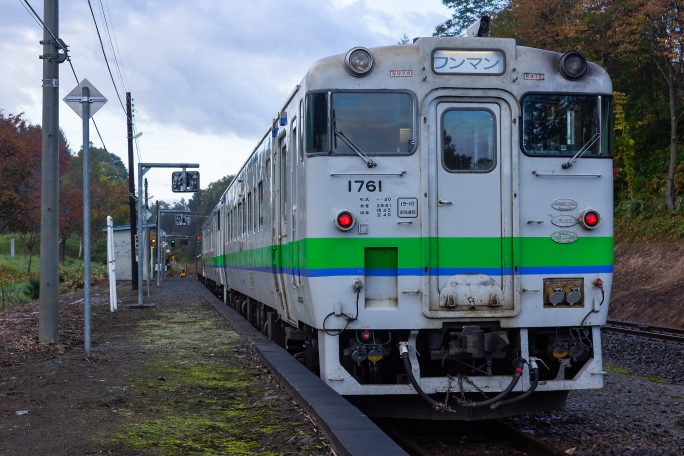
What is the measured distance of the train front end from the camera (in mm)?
7363

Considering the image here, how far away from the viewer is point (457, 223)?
7469 millimetres


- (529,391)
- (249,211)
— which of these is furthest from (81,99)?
(529,391)

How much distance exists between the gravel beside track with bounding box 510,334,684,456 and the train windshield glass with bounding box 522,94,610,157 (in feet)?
7.80

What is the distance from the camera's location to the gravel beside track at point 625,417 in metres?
7.21

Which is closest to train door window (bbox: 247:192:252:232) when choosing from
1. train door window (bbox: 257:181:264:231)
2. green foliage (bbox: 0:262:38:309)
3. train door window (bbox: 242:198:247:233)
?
train door window (bbox: 242:198:247:233)

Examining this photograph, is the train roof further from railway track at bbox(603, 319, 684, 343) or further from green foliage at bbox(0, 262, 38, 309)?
green foliage at bbox(0, 262, 38, 309)

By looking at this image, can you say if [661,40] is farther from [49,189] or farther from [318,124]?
[318,124]

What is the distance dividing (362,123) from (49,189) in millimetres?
6382

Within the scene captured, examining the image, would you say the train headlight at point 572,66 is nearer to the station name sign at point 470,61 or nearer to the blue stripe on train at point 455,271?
the station name sign at point 470,61

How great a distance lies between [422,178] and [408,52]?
3.61 feet

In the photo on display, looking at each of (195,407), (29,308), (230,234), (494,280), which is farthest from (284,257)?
(29,308)

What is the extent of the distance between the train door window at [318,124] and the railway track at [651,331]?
311 inches

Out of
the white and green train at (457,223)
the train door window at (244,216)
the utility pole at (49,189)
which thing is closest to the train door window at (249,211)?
the train door window at (244,216)

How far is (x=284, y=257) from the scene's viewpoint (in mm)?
9500
